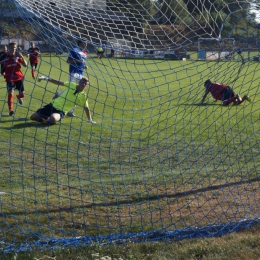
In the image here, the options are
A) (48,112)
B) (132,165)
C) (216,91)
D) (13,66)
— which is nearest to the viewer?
(13,66)

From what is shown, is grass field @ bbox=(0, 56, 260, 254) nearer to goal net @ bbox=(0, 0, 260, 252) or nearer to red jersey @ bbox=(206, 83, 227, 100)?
goal net @ bbox=(0, 0, 260, 252)

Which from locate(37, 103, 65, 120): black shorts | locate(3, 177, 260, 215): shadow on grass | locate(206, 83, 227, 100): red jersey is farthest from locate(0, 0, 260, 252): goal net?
locate(37, 103, 65, 120): black shorts

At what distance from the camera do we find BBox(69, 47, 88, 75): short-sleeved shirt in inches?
194

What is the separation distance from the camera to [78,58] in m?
5.11

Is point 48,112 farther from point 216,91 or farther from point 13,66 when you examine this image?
point 216,91

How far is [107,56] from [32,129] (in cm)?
422

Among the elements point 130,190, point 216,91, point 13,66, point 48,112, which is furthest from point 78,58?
point 48,112

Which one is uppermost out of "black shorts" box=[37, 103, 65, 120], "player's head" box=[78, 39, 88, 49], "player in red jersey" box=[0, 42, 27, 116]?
"player's head" box=[78, 39, 88, 49]

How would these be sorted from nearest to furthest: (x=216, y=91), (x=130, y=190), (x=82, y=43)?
(x=82, y=43) < (x=130, y=190) < (x=216, y=91)

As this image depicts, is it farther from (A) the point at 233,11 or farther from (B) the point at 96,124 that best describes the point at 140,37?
(B) the point at 96,124

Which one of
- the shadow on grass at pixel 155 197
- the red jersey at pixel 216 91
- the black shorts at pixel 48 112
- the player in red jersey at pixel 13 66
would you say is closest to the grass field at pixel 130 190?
the shadow on grass at pixel 155 197

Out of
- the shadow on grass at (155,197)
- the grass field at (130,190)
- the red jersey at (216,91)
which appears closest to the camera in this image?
the grass field at (130,190)

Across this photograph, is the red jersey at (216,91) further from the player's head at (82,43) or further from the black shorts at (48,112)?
the black shorts at (48,112)

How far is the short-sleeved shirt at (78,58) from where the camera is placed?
16.2ft
